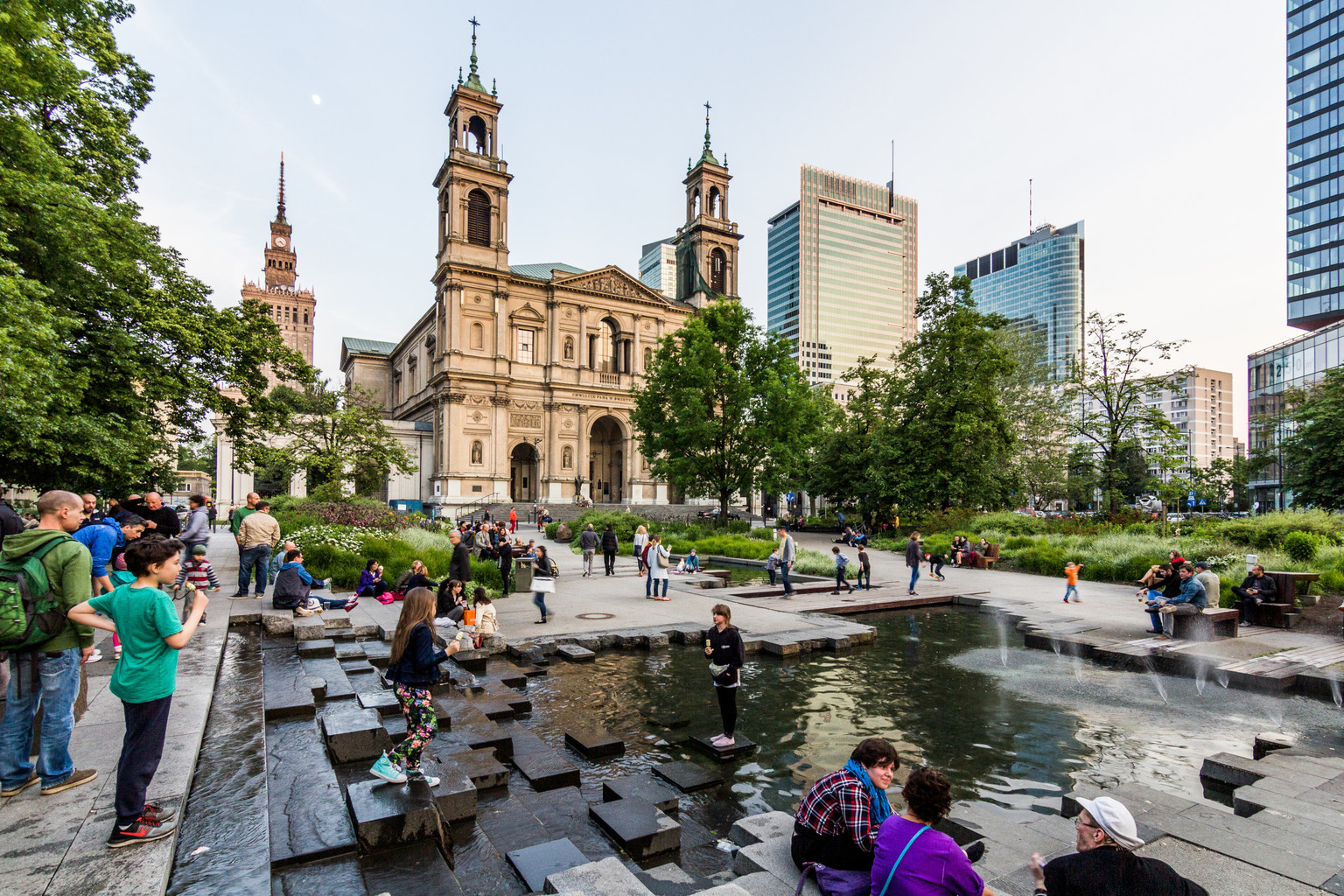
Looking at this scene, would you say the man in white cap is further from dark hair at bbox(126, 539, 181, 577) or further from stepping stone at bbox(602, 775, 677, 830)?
dark hair at bbox(126, 539, 181, 577)

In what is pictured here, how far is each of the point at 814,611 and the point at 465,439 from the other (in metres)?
40.3

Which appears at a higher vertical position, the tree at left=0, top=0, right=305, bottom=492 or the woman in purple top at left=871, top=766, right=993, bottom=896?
the tree at left=0, top=0, right=305, bottom=492

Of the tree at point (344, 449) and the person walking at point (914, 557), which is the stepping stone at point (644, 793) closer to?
the person walking at point (914, 557)

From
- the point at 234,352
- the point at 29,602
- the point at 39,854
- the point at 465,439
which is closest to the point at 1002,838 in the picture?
the point at 39,854

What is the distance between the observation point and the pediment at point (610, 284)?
5419 cm

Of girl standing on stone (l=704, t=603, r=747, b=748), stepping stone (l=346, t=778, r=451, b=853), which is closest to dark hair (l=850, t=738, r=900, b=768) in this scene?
girl standing on stone (l=704, t=603, r=747, b=748)

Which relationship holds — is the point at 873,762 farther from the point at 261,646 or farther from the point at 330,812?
the point at 261,646

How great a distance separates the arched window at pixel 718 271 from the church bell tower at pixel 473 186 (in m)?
19.7

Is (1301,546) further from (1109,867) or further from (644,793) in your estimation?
(644,793)

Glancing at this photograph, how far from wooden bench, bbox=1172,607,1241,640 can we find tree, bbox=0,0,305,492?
19723 mm

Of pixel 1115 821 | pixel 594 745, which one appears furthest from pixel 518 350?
pixel 1115 821

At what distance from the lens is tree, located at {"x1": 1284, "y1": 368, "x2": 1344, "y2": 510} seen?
98.0 ft

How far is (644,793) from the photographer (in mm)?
5375

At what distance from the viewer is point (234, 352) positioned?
2000 cm
